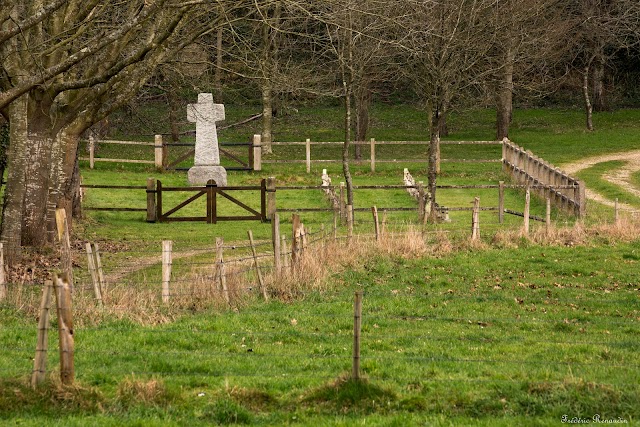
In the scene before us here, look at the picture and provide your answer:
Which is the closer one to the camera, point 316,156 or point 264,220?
point 264,220

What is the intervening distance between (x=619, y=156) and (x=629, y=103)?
1640cm

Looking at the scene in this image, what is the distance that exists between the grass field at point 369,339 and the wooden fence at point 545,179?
3.69 m

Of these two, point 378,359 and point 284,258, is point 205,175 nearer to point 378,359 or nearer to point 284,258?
point 284,258

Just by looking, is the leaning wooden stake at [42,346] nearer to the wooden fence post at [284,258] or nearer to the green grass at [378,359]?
the green grass at [378,359]

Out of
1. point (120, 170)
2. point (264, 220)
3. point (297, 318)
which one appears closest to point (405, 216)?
point (264, 220)

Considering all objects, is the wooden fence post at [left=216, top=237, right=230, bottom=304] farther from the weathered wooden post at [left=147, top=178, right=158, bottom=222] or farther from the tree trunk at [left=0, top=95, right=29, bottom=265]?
the weathered wooden post at [left=147, top=178, right=158, bottom=222]

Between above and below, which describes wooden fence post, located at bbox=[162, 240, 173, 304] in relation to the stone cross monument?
below

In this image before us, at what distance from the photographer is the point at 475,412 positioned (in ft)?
31.2

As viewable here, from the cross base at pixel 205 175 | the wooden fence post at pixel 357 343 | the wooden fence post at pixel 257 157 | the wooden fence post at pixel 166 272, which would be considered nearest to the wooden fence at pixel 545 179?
the wooden fence post at pixel 257 157

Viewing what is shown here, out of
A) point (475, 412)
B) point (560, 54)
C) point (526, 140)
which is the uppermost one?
point (560, 54)

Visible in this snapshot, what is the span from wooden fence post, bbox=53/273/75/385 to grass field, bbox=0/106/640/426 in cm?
16

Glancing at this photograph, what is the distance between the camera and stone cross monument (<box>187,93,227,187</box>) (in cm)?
3594

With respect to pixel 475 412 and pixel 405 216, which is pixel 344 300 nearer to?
pixel 475 412

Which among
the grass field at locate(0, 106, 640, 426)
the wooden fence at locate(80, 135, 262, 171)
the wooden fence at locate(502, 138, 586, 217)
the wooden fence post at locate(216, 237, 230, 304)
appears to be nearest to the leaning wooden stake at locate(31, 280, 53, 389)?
the grass field at locate(0, 106, 640, 426)
